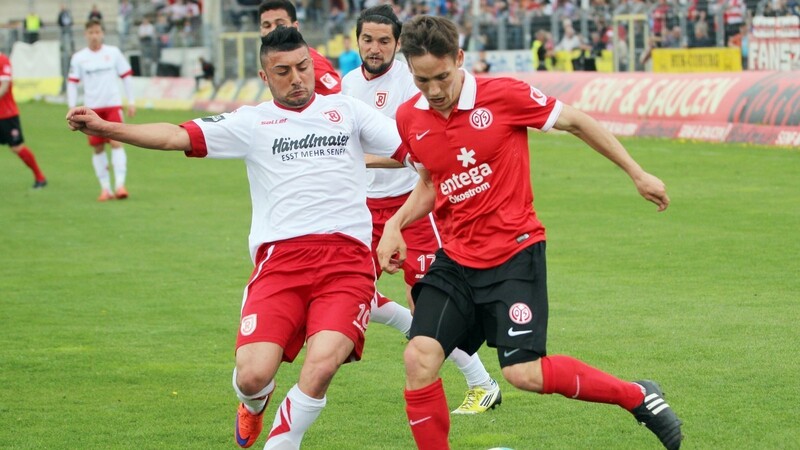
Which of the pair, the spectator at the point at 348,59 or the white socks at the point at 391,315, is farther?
the spectator at the point at 348,59

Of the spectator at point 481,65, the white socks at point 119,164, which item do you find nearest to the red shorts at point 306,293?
the white socks at point 119,164

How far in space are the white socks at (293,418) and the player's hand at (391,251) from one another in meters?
0.71

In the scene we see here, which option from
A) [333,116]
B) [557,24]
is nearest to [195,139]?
[333,116]

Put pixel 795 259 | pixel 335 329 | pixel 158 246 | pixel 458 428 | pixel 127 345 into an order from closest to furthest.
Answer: pixel 335 329, pixel 458 428, pixel 127 345, pixel 795 259, pixel 158 246

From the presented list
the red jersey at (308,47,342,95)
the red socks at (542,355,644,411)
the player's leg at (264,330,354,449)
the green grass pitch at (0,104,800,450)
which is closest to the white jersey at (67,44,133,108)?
the green grass pitch at (0,104,800,450)

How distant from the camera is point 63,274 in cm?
1227

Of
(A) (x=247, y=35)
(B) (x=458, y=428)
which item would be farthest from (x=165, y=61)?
(B) (x=458, y=428)

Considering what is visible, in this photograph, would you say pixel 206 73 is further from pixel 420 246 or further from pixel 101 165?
pixel 420 246

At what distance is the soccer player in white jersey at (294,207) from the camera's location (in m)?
6.06

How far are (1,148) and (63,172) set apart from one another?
23.6 ft

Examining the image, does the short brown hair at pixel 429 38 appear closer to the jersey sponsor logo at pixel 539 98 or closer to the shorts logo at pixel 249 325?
the jersey sponsor logo at pixel 539 98

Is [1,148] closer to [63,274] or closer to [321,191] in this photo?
[63,274]

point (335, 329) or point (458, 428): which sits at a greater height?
point (335, 329)

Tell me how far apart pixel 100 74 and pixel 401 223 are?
1346 centimetres
